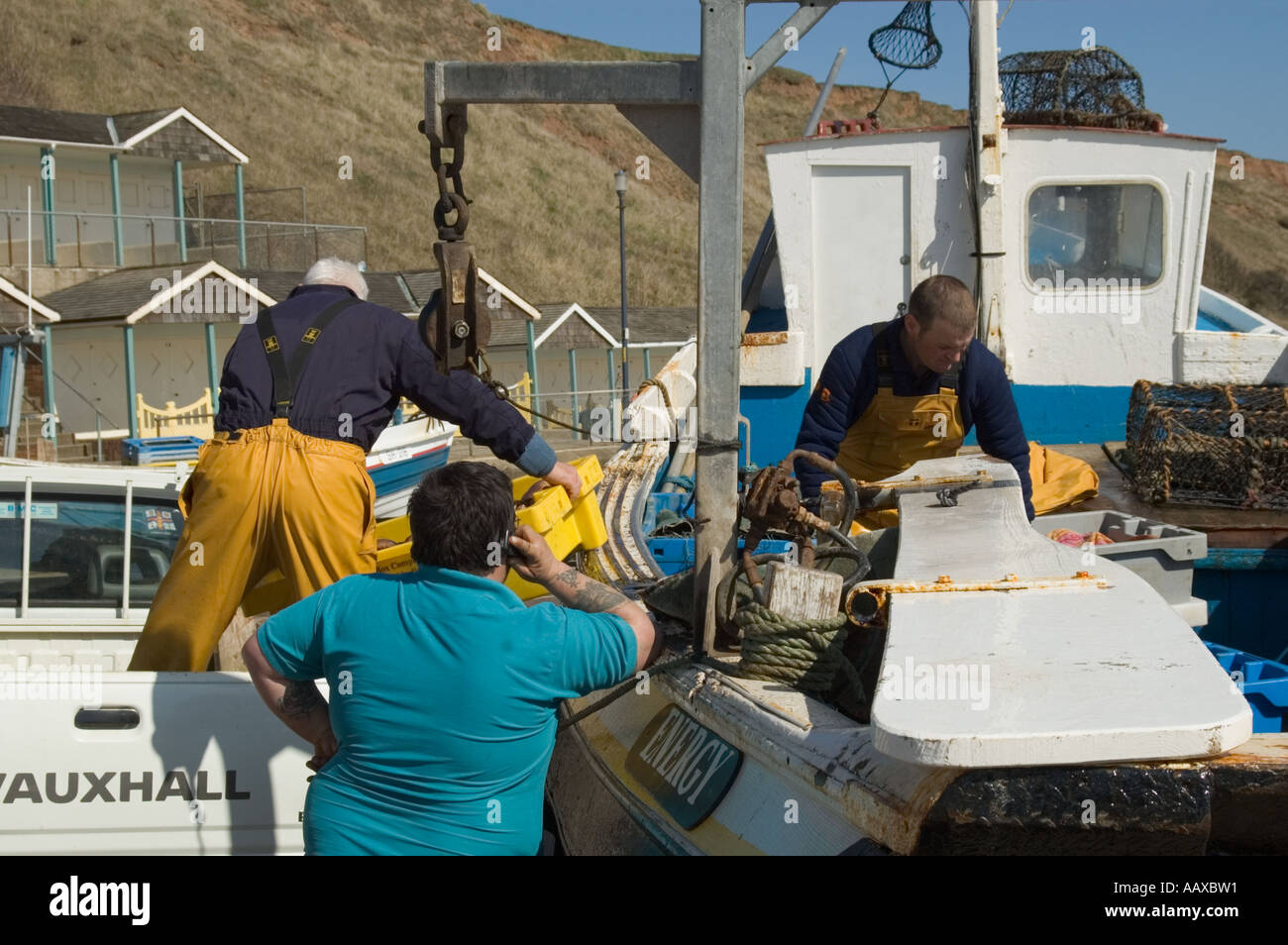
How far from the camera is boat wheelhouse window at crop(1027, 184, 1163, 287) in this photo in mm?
8188

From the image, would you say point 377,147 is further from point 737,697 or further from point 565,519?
point 737,697

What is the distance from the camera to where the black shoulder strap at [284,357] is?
4062 millimetres

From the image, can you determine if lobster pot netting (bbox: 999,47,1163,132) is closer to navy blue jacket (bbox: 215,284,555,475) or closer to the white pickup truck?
navy blue jacket (bbox: 215,284,555,475)

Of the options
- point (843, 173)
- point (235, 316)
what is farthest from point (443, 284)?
point (235, 316)

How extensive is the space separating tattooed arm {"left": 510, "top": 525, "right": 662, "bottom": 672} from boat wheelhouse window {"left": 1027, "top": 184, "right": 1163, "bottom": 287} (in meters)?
6.06

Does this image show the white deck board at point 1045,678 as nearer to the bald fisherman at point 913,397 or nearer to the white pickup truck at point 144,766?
the bald fisherman at point 913,397

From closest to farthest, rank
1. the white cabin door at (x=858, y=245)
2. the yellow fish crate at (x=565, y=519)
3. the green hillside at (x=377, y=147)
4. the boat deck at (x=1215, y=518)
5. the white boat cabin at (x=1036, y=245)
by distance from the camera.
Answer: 1. the yellow fish crate at (x=565, y=519)
2. the boat deck at (x=1215, y=518)
3. the white boat cabin at (x=1036, y=245)
4. the white cabin door at (x=858, y=245)
5. the green hillside at (x=377, y=147)

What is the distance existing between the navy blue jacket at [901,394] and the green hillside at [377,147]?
37496 millimetres

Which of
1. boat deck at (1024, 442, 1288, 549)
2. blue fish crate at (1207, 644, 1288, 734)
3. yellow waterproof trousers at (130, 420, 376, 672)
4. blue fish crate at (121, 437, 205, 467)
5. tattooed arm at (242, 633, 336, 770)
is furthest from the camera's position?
blue fish crate at (121, 437, 205, 467)

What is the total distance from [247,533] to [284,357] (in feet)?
1.98
